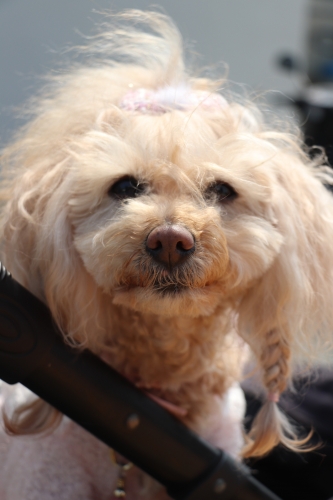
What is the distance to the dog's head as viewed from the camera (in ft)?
2.81

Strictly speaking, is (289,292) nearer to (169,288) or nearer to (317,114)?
(169,288)

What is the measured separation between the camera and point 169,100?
983mm

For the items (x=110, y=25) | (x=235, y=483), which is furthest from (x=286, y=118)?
(x=235, y=483)

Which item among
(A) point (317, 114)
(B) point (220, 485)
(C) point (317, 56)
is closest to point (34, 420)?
(B) point (220, 485)

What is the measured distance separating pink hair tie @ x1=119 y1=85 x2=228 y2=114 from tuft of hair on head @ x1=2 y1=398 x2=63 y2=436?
1.73 feet

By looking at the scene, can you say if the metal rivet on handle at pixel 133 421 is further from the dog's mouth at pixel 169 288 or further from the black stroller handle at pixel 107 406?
the dog's mouth at pixel 169 288

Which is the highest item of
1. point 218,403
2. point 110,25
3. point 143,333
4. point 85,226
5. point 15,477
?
point 110,25

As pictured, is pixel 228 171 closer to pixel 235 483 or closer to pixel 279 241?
pixel 279 241

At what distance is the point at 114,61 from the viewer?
113cm

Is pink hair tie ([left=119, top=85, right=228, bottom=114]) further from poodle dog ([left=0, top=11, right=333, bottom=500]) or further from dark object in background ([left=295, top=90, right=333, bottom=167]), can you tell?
dark object in background ([left=295, top=90, right=333, bottom=167])

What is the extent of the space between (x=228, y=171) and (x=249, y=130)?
0.43 feet

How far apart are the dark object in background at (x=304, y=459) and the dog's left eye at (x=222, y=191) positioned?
42 centimetres

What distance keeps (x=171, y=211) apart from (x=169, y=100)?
9.6 inches

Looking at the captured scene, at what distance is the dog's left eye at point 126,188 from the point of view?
0.94 m
